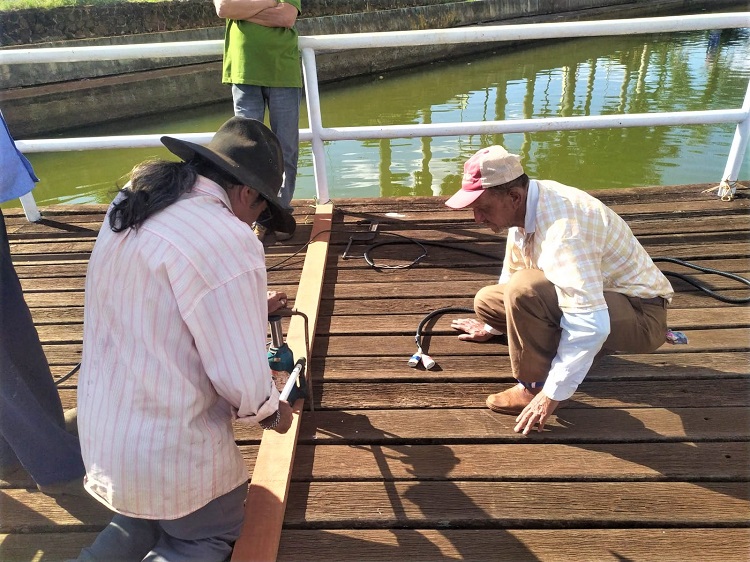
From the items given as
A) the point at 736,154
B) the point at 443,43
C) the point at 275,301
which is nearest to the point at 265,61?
the point at 443,43

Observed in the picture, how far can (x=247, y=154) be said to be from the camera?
1.32 metres

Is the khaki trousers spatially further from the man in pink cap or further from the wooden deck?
the wooden deck

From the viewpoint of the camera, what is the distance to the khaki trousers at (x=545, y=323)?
1855 millimetres

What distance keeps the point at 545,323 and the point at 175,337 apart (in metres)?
1.25

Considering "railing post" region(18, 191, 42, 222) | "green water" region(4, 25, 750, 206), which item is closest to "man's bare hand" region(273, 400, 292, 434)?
"railing post" region(18, 191, 42, 222)

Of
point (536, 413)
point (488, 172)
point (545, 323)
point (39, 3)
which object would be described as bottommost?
point (536, 413)

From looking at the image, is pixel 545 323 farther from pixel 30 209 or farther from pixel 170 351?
pixel 30 209

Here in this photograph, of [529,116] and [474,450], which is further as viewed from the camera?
[529,116]

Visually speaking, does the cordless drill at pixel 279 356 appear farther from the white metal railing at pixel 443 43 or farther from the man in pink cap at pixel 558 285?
the white metal railing at pixel 443 43

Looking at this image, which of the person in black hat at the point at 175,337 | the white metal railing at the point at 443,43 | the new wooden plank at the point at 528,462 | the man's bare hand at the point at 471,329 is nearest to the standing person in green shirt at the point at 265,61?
the white metal railing at the point at 443,43

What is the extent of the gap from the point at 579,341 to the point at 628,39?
18991mm

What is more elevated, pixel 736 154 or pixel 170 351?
pixel 170 351

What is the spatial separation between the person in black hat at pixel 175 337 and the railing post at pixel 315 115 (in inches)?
77.5

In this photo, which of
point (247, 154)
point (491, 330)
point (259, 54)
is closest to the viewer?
point (247, 154)
